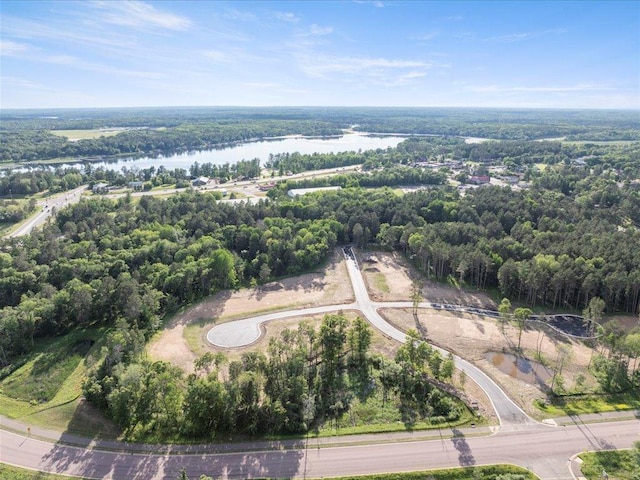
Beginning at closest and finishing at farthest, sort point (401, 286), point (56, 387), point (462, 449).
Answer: point (462, 449) < point (56, 387) < point (401, 286)

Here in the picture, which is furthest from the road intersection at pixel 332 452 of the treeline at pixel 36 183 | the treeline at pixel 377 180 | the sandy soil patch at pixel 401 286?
the treeline at pixel 36 183

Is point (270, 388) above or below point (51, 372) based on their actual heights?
above

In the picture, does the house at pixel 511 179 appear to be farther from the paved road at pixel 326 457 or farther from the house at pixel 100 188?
the house at pixel 100 188

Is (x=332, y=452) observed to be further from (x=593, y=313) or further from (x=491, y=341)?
(x=593, y=313)

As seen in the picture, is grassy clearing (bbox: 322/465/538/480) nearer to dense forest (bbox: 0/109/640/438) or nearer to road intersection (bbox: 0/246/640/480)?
road intersection (bbox: 0/246/640/480)

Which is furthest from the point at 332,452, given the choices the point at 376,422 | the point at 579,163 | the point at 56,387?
the point at 579,163

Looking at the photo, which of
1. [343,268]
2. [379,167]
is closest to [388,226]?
[343,268]
